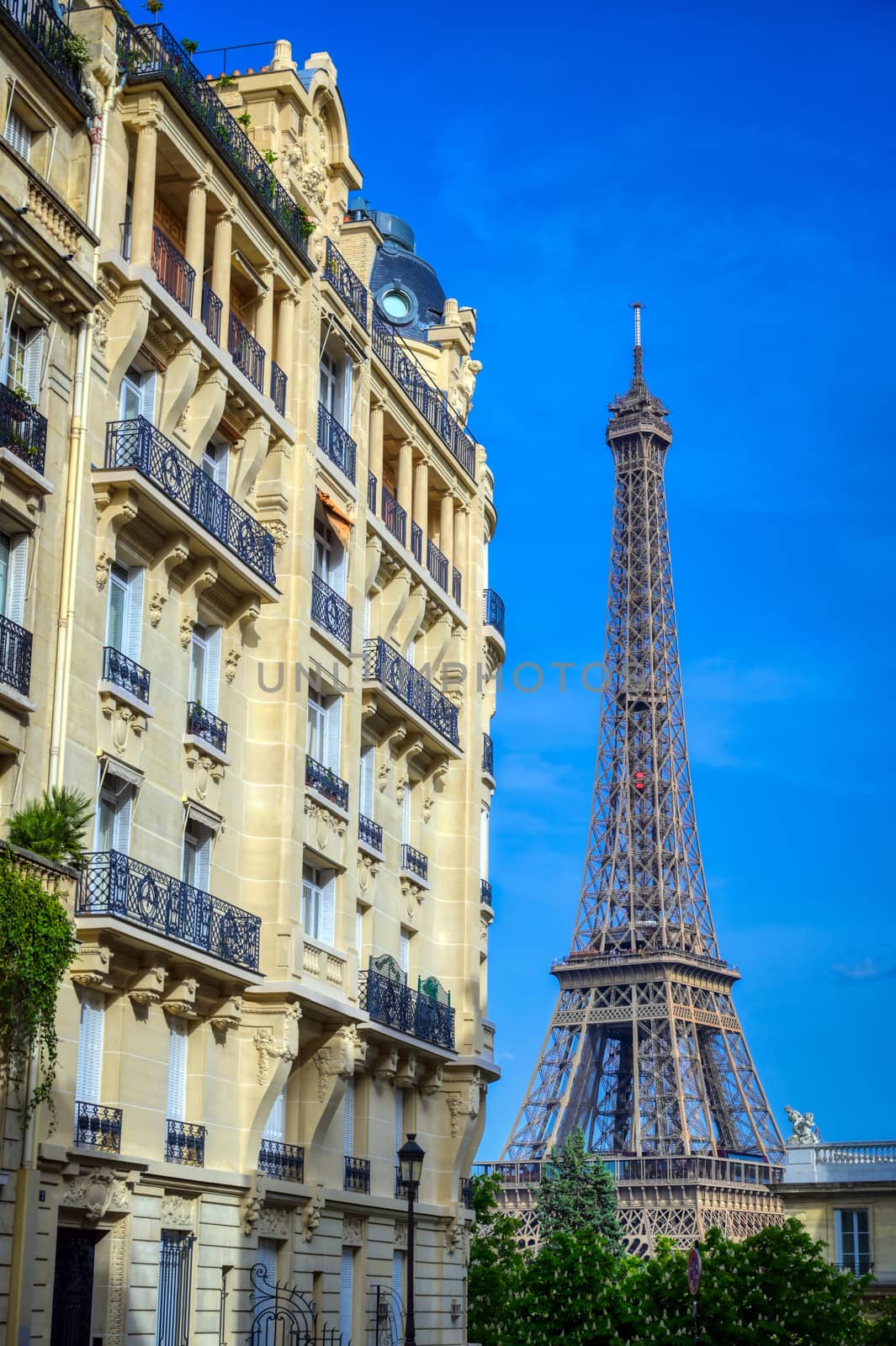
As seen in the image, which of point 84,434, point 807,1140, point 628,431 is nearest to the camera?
point 84,434

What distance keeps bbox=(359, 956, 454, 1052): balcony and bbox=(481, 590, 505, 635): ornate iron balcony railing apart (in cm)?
1041

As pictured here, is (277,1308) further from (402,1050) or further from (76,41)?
(76,41)

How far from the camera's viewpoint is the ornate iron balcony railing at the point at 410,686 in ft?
128

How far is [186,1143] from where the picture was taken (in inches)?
1160

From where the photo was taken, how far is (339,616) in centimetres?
3722

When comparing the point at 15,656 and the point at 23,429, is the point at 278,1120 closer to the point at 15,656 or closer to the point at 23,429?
the point at 15,656


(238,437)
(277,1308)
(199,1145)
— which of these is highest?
(238,437)

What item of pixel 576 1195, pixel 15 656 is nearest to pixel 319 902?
pixel 15 656

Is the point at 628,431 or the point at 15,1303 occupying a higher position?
the point at 628,431

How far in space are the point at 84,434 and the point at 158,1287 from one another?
1251 centimetres

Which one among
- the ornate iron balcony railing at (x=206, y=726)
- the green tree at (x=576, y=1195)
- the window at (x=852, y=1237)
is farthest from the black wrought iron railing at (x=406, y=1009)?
the green tree at (x=576, y=1195)

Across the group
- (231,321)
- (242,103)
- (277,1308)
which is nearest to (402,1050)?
(277,1308)

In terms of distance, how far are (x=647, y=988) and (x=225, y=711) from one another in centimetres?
9645

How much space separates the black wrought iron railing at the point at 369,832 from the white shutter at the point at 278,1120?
227 inches
